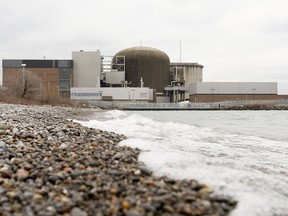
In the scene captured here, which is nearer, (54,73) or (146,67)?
(54,73)

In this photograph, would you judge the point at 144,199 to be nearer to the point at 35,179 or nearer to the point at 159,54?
the point at 35,179

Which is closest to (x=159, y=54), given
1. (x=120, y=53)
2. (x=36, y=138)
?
(x=120, y=53)

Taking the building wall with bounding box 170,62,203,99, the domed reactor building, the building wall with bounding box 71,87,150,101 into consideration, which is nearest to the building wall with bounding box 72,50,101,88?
the building wall with bounding box 71,87,150,101

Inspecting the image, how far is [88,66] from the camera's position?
74125 mm

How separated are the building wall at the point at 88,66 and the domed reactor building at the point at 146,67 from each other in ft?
31.5

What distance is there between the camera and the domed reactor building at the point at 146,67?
8369cm

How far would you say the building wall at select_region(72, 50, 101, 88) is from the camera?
243ft

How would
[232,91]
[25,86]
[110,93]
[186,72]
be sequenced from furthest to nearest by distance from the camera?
[186,72] < [232,91] < [110,93] < [25,86]

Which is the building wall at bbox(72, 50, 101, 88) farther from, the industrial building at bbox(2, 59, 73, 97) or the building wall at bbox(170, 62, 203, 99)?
the building wall at bbox(170, 62, 203, 99)

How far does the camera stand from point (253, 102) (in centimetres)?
7594

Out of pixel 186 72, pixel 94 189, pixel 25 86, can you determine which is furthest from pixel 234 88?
pixel 94 189

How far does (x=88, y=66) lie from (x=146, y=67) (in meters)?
16.3

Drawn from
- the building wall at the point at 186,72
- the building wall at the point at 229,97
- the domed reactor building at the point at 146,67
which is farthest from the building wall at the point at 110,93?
the building wall at the point at 186,72

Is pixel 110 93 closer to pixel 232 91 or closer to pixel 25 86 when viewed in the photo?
pixel 25 86
